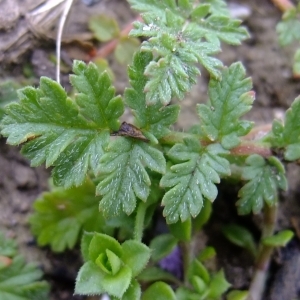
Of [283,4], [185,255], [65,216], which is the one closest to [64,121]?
[65,216]

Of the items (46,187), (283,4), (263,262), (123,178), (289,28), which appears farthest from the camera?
(283,4)

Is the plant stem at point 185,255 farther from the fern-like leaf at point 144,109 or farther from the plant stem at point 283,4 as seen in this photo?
the plant stem at point 283,4

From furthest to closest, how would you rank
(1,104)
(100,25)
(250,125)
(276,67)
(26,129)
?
(276,67) < (100,25) < (1,104) < (250,125) < (26,129)

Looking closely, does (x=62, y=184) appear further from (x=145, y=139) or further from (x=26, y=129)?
(x=145, y=139)

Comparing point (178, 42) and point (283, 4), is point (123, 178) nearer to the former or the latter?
point (178, 42)

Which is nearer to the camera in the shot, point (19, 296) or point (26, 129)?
point (26, 129)

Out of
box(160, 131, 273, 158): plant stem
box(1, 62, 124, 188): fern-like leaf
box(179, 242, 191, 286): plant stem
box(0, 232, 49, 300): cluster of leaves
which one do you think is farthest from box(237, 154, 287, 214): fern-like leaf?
box(0, 232, 49, 300): cluster of leaves

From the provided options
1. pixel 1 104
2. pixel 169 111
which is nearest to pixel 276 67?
pixel 169 111
